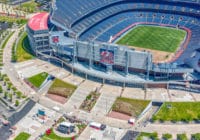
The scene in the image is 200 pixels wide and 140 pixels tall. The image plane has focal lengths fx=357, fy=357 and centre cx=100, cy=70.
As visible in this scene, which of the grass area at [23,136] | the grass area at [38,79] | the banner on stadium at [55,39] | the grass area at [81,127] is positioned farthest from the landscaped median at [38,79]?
the grass area at [81,127]

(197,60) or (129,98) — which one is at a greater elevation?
(197,60)

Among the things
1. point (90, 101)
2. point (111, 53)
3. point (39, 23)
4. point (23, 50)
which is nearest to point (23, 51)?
point (23, 50)

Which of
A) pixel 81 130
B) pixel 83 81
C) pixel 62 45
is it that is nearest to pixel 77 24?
pixel 62 45

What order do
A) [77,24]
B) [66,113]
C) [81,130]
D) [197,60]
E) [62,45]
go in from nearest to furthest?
1. [81,130]
2. [66,113]
3. [197,60]
4. [62,45]
5. [77,24]

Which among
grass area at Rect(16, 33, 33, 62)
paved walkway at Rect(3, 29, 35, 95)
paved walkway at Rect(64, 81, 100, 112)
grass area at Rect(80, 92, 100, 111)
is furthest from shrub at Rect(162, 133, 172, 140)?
grass area at Rect(16, 33, 33, 62)

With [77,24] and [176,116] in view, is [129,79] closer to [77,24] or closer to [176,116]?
[176,116]

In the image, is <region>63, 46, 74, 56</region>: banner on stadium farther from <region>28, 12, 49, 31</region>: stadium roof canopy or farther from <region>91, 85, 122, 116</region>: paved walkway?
<region>91, 85, 122, 116</region>: paved walkway

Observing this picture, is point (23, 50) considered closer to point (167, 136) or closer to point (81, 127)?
point (81, 127)
